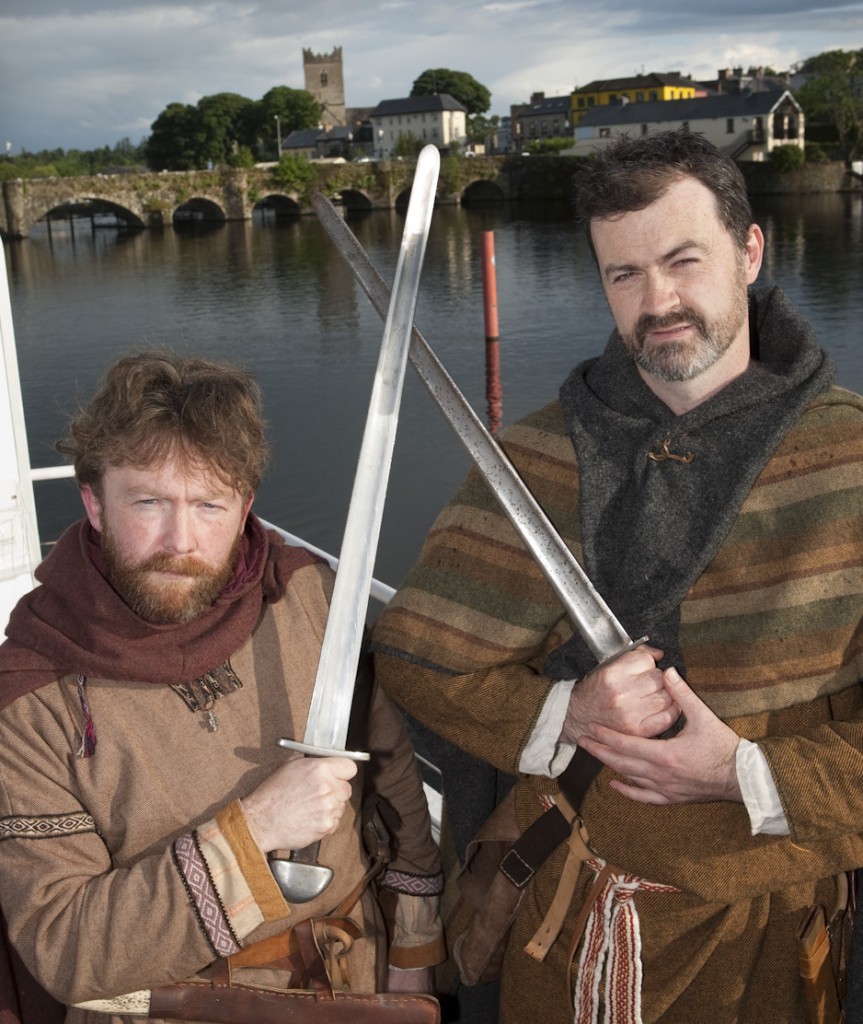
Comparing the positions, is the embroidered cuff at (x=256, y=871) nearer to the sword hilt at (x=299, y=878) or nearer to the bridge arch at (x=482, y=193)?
the sword hilt at (x=299, y=878)

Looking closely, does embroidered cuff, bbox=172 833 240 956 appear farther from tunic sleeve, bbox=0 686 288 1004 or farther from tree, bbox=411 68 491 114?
tree, bbox=411 68 491 114

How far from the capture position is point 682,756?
1.66 m

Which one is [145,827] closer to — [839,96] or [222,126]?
[839,96]

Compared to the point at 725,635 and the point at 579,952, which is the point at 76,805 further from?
the point at 725,635

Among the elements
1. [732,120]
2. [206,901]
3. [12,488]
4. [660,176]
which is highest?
[732,120]

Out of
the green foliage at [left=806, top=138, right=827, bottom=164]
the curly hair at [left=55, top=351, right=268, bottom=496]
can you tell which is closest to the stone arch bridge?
the green foliage at [left=806, top=138, right=827, bottom=164]

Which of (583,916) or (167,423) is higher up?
(167,423)

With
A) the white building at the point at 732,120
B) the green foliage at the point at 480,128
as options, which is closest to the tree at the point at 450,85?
the green foliage at the point at 480,128

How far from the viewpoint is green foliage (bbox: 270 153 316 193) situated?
51062mm

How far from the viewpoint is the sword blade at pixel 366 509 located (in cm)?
152

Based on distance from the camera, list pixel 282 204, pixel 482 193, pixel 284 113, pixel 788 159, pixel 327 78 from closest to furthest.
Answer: pixel 788 159
pixel 282 204
pixel 482 193
pixel 284 113
pixel 327 78

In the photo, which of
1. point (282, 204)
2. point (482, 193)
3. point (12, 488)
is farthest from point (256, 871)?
point (482, 193)

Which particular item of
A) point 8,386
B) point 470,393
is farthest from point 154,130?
point 8,386

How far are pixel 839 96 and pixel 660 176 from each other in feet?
213
